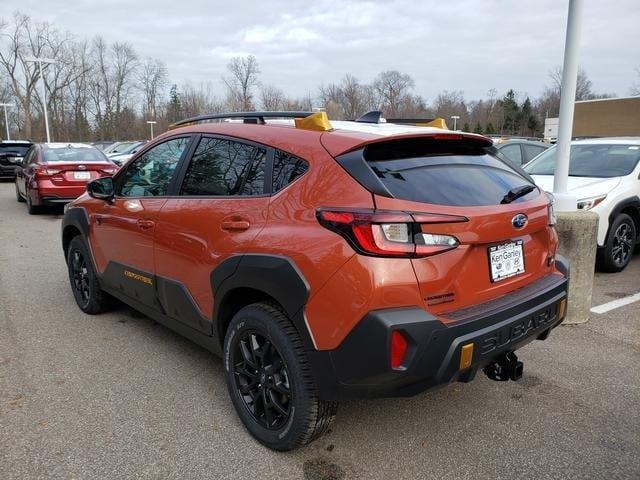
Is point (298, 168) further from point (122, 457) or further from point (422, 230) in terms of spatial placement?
point (122, 457)

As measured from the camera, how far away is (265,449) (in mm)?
2723

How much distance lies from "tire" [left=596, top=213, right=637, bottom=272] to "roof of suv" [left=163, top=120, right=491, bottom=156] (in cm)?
392

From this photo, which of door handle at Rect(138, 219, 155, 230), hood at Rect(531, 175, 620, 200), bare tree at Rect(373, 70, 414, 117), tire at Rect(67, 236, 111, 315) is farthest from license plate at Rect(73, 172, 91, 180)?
bare tree at Rect(373, 70, 414, 117)

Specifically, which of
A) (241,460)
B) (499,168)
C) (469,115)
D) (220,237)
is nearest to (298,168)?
(220,237)

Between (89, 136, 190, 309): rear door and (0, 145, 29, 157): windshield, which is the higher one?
(0, 145, 29, 157): windshield

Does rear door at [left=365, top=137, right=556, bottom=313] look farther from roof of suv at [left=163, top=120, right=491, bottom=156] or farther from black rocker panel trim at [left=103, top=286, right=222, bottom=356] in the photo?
black rocker panel trim at [left=103, top=286, right=222, bottom=356]

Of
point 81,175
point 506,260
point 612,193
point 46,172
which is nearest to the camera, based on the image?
point 506,260

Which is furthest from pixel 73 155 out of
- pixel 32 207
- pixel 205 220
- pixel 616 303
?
pixel 616 303

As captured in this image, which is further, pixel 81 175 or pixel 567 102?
pixel 81 175

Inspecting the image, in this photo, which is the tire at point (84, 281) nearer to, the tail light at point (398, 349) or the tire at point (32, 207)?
the tail light at point (398, 349)

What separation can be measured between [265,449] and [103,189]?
2615mm

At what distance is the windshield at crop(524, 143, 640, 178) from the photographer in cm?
666

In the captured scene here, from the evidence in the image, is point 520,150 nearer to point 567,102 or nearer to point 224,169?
point 567,102

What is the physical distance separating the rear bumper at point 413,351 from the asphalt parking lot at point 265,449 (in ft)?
1.93
